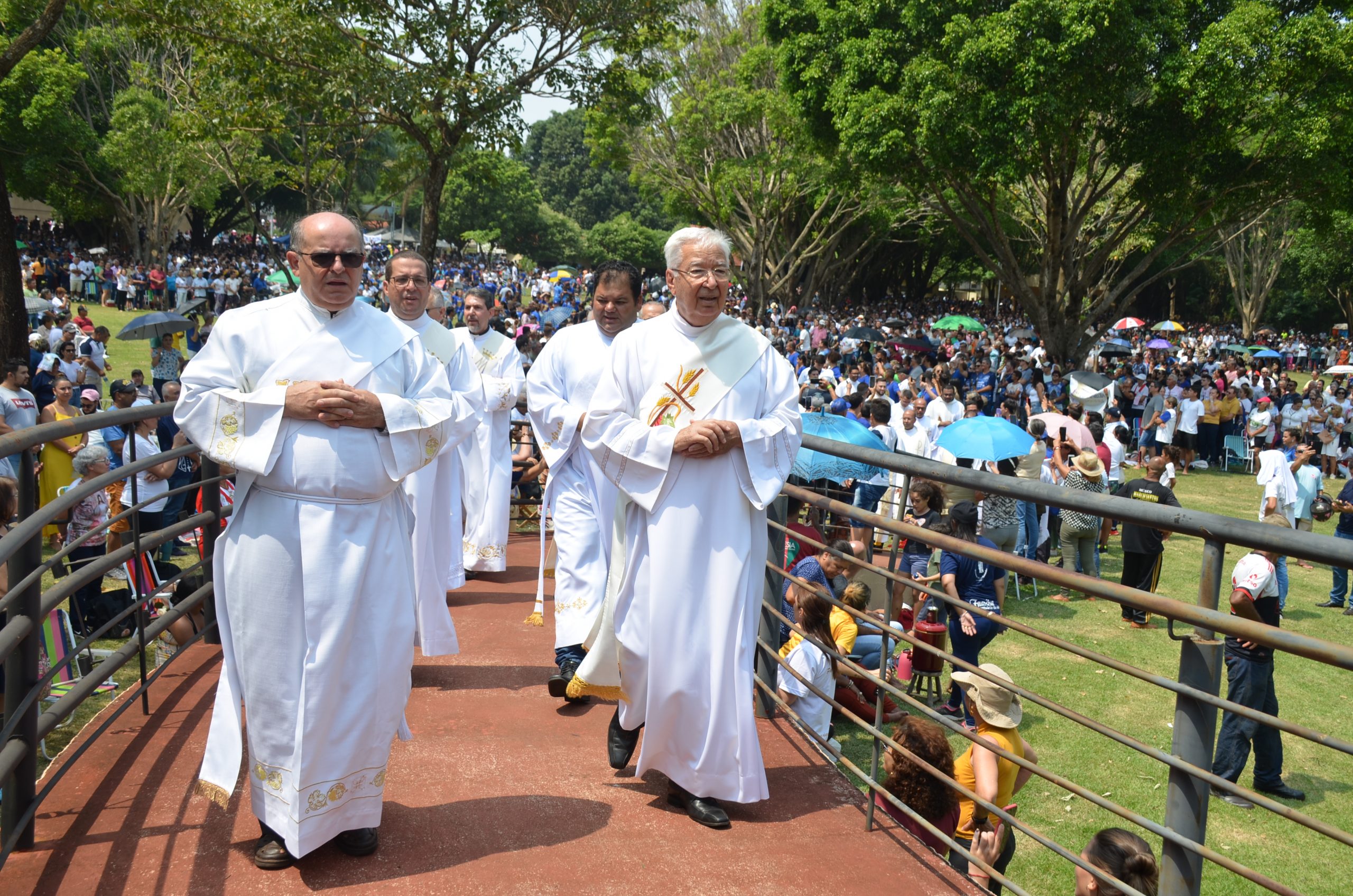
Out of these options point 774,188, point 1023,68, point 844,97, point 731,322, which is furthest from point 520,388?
point 774,188

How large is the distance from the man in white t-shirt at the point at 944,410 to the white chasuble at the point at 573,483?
352 inches

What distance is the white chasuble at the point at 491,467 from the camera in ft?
22.7

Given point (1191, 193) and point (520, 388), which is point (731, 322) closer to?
point (520, 388)

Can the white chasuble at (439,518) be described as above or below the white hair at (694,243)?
below

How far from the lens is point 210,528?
5023 millimetres

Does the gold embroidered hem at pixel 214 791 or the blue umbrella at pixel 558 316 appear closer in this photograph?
the gold embroidered hem at pixel 214 791

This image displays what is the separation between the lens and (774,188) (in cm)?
3612

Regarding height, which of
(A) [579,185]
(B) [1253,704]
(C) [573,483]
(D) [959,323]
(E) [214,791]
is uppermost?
(A) [579,185]

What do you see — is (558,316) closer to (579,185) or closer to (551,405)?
(551,405)

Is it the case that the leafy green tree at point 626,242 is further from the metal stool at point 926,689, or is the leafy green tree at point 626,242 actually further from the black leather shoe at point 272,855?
the black leather shoe at point 272,855

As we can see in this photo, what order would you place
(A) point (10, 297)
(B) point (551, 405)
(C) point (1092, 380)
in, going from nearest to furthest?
(B) point (551, 405) < (A) point (10, 297) < (C) point (1092, 380)

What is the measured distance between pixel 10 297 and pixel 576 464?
34.3 ft

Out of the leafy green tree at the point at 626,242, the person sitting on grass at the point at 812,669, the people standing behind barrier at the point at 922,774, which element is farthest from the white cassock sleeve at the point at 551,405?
the leafy green tree at the point at 626,242

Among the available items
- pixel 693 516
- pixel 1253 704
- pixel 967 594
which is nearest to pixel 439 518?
pixel 693 516
